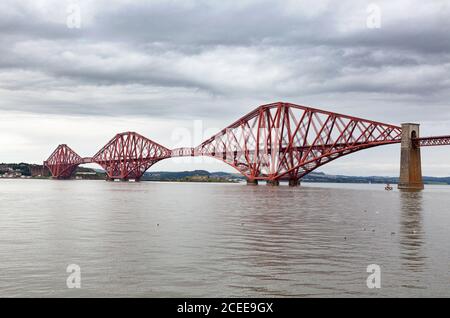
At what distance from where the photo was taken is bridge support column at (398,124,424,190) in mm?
112062

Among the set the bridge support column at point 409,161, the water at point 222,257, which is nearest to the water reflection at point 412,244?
the water at point 222,257

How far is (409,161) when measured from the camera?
11156 centimetres

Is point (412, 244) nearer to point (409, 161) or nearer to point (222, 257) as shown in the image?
point (222, 257)

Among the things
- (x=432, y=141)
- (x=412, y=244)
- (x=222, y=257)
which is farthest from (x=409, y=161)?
(x=222, y=257)

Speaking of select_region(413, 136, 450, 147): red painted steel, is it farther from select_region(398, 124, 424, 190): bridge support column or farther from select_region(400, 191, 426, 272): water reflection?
select_region(400, 191, 426, 272): water reflection

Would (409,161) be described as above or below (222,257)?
above

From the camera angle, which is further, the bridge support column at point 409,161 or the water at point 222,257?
the bridge support column at point 409,161

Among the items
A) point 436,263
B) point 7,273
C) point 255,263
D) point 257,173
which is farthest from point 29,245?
point 257,173

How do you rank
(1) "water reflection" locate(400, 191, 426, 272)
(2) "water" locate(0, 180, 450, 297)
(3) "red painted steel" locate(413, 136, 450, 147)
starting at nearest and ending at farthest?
(2) "water" locate(0, 180, 450, 297) → (1) "water reflection" locate(400, 191, 426, 272) → (3) "red painted steel" locate(413, 136, 450, 147)

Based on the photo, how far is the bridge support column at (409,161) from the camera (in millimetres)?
112062

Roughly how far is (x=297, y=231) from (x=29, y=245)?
14.8 m

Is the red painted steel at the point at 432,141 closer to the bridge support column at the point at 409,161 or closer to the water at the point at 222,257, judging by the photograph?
the bridge support column at the point at 409,161

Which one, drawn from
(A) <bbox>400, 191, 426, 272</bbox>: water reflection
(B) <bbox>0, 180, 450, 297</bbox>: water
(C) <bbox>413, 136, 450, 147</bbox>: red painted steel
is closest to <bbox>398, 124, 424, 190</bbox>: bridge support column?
(C) <bbox>413, 136, 450, 147</bbox>: red painted steel
